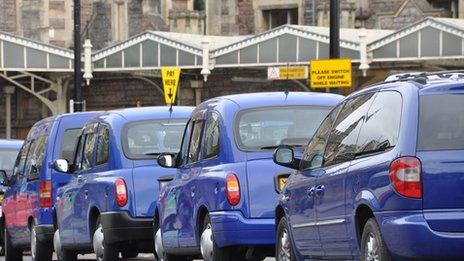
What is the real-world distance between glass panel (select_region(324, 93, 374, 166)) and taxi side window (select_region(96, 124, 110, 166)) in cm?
617

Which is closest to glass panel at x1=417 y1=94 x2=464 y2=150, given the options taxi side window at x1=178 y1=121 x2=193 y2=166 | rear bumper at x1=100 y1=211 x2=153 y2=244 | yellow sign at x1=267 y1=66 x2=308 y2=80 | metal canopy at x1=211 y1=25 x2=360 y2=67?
taxi side window at x1=178 y1=121 x2=193 y2=166

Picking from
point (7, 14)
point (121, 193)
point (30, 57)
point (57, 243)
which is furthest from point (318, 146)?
point (7, 14)

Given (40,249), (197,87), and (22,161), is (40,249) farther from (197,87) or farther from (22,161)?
(197,87)

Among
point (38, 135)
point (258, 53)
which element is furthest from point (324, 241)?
point (258, 53)

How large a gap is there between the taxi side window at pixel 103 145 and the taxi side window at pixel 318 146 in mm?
5500

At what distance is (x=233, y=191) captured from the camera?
1452 centimetres

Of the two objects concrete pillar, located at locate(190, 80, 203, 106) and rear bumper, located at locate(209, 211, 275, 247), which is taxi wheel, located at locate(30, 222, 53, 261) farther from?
concrete pillar, located at locate(190, 80, 203, 106)

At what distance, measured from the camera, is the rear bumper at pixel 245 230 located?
14492 mm

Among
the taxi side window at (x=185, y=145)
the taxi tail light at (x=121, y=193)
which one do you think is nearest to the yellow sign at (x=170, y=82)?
the taxi tail light at (x=121, y=193)

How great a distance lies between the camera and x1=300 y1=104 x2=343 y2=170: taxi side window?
1262 centimetres

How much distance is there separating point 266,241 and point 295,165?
1495 millimetres

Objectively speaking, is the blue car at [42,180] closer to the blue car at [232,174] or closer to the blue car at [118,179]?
the blue car at [118,179]

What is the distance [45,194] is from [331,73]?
9388 millimetres

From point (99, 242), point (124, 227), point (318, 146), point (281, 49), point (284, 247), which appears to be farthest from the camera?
point (281, 49)
